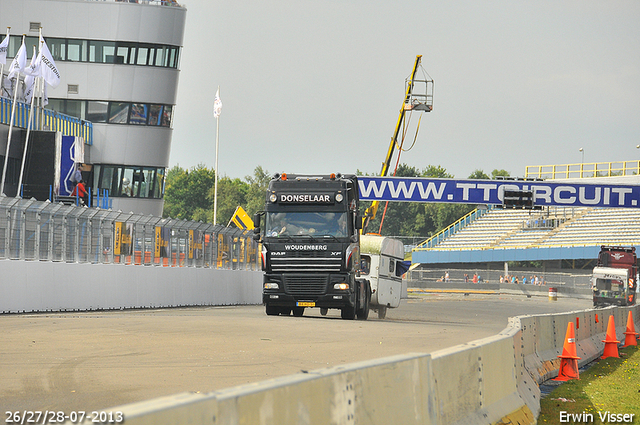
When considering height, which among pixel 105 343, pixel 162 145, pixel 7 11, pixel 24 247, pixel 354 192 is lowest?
pixel 105 343

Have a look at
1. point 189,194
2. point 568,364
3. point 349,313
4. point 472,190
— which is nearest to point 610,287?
point 472,190

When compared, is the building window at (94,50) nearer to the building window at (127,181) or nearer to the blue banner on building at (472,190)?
the building window at (127,181)

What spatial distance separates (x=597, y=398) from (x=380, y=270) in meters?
16.8

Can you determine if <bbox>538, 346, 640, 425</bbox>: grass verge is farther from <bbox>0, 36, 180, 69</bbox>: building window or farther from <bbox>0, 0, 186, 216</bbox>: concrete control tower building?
<bbox>0, 36, 180, 69</bbox>: building window

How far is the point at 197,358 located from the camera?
1209 centimetres

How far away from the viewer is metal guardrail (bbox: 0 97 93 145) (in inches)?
1764

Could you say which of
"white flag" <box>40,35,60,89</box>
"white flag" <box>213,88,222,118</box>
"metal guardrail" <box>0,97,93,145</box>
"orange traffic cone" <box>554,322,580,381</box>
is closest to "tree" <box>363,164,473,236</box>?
"white flag" <box>213,88,222,118</box>

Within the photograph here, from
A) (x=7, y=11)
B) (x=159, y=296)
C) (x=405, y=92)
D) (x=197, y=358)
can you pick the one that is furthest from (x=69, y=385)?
(x=405, y=92)

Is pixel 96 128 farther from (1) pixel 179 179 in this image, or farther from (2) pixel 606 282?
(1) pixel 179 179

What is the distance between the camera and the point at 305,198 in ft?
72.5

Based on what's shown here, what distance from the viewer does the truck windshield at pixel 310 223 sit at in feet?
72.5

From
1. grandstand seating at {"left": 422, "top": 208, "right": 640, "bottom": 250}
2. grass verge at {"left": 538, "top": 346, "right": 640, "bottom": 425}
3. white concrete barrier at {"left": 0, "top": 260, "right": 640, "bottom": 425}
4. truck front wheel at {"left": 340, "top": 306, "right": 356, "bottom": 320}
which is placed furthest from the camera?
grandstand seating at {"left": 422, "top": 208, "right": 640, "bottom": 250}

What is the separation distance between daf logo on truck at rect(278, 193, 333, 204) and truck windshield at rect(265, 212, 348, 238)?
29cm

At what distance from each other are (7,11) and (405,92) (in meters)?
29.4
